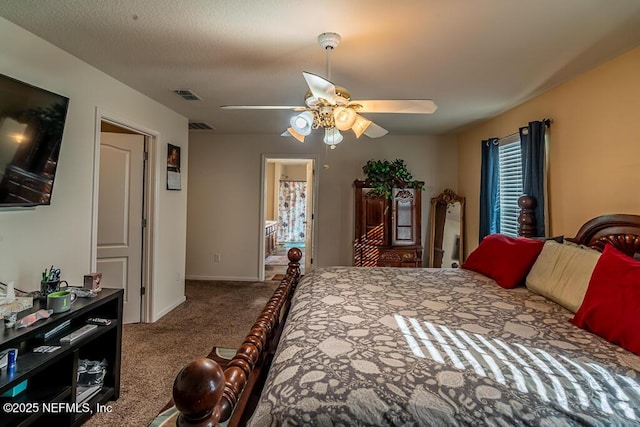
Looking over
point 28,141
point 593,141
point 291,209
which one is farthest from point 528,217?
point 291,209

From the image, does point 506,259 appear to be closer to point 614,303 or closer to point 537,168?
point 614,303

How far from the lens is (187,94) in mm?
3184

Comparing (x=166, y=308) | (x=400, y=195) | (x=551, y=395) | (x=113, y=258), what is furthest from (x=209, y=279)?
(x=551, y=395)

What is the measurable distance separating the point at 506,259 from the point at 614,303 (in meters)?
0.93

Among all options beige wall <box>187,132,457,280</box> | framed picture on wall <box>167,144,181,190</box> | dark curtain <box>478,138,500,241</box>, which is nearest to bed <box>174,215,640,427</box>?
dark curtain <box>478,138,500,241</box>

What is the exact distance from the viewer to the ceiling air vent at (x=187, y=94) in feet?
10.1

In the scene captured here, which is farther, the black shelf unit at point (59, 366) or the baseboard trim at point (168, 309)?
the baseboard trim at point (168, 309)

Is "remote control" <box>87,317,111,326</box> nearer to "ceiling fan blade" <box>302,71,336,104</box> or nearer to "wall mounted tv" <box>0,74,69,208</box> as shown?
"wall mounted tv" <box>0,74,69,208</box>

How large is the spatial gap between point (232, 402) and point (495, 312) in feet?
4.42

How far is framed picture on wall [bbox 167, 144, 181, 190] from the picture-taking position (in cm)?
368

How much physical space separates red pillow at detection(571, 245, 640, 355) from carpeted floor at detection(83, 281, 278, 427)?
2.46 m

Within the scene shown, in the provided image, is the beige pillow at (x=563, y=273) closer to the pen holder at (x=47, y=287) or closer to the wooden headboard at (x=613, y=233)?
the wooden headboard at (x=613, y=233)

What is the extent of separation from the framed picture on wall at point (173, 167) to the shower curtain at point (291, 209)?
5.88 metres

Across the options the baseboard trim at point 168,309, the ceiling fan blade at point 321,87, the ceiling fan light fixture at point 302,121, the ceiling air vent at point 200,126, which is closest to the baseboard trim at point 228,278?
the baseboard trim at point 168,309
